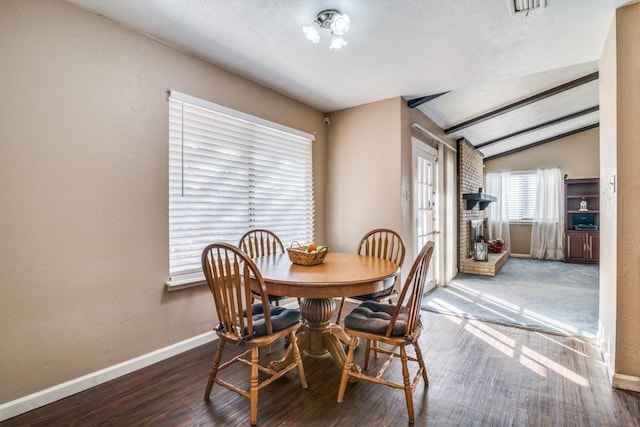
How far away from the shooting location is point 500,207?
303 inches

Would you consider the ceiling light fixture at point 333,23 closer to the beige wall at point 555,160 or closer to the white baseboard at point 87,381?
the white baseboard at point 87,381

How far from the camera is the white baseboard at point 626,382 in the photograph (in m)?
1.96

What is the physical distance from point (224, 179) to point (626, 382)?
10.6 feet

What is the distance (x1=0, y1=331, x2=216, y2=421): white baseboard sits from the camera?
173cm

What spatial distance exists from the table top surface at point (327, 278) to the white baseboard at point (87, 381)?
3.24 feet

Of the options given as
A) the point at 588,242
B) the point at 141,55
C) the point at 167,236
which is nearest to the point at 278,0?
the point at 141,55

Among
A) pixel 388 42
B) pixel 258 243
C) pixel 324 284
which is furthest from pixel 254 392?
pixel 388 42

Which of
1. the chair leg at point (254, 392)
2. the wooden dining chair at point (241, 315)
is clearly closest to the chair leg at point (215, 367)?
the wooden dining chair at point (241, 315)

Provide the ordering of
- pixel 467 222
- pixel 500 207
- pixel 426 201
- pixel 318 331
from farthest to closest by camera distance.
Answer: pixel 500 207 < pixel 467 222 < pixel 426 201 < pixel 318 331

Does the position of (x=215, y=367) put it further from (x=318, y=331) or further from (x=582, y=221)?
(x=582, y=221)

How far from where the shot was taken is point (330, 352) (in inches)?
89.7

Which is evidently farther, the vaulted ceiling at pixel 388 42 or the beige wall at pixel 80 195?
the vaulted ceiling at pixel 388 42

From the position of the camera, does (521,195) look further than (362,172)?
Yes

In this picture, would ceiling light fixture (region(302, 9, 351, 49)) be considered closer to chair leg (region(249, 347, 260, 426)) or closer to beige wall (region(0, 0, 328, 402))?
beige wall (region(0, 0, 328, 402))
